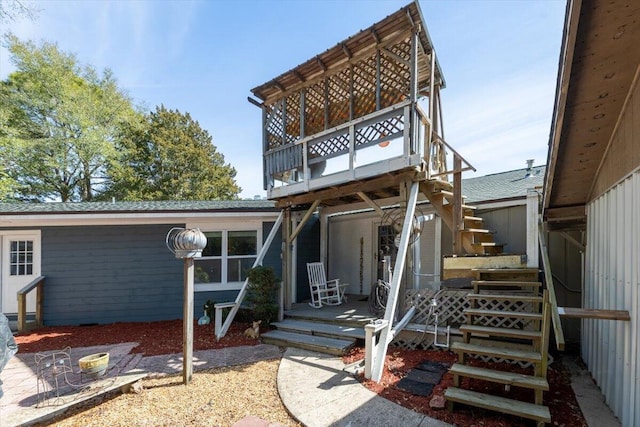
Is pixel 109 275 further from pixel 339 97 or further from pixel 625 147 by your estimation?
pixel 625 147

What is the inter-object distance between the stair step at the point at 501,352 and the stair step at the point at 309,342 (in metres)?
1.87

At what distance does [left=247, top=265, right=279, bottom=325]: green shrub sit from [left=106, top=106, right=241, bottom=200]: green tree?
54.6 feet

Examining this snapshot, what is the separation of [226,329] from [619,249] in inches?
224

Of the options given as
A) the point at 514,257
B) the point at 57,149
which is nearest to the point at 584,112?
the point at 514,257

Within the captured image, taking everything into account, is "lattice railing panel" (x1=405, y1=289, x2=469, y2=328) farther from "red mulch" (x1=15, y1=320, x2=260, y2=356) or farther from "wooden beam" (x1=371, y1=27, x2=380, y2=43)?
"wooden beam" (x1=371, y1=27, x2=380, y2=43)

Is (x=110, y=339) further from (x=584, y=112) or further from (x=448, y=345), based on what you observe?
(x=584, y=112)

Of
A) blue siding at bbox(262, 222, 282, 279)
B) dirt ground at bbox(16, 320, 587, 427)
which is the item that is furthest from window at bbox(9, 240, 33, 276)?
blue siding at bbox(262, 222, 282, 279)

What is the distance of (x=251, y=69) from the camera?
9172 mm

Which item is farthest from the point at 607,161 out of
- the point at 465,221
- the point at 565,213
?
the point at 465,221

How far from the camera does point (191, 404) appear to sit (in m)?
3.23

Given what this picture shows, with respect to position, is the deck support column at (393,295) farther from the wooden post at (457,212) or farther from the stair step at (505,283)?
the stair step at (505,283)

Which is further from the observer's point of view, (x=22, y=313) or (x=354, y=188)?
(x=22, y=313)

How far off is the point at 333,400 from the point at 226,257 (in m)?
4.88

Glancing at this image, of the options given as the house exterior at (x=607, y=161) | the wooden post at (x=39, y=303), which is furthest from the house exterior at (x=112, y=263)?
the house exterior at (x=607, y=161)
